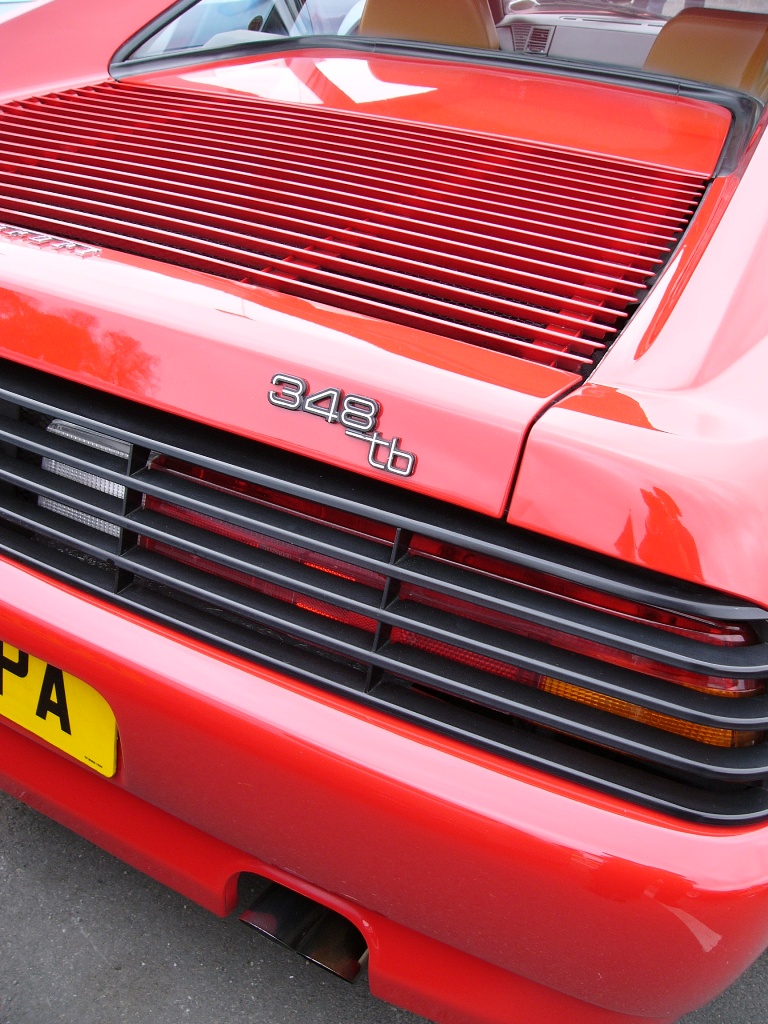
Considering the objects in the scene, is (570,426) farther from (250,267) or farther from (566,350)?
(250,267)

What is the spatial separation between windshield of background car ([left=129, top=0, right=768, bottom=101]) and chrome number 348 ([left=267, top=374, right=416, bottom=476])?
70.1 inches

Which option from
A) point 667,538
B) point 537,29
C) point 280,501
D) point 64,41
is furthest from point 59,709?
point 537,29

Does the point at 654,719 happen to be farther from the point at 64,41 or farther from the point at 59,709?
the point at 64,41

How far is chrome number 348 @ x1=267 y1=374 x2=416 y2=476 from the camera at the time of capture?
116cm

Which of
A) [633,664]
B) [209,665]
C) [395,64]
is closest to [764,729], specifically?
[633,664]

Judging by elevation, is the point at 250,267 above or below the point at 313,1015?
above

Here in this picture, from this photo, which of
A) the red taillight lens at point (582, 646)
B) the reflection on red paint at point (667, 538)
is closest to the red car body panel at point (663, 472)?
the reflection on red paint at point (667, 538)

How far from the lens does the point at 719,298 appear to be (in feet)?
4.74

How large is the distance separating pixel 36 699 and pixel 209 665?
0.36 metres

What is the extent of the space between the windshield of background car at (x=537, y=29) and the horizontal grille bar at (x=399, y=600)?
69.8 inches

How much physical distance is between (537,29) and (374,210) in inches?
57.6

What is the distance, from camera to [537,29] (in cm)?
278

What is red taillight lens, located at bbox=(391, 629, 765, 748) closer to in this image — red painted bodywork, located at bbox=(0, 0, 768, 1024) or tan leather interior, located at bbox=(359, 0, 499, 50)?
red painted bodywork, located at bbox=(0, 0, 768, 1024)

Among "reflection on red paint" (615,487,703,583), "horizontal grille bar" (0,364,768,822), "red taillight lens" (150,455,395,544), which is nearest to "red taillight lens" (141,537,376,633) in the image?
"horizontal grille bar" (0,364,768,822)
